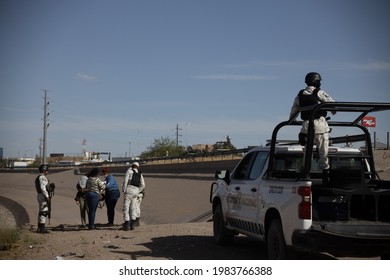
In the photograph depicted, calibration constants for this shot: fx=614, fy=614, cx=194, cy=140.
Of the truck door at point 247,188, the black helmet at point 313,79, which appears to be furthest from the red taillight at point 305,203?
the black helmet at point 313,79

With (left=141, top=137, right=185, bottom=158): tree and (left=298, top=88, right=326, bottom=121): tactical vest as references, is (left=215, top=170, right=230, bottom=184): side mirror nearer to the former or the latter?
(left=298, top=88, right=326, bottom=121): tactical vest

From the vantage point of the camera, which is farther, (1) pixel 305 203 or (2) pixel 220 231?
(2) pixel 220 231

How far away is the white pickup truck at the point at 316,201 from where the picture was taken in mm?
7750

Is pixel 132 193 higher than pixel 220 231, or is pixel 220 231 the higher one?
pixel 132 193

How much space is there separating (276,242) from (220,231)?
311cm

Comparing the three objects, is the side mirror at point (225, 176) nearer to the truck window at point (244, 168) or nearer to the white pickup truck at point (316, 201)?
the truck window at point (244, 168)

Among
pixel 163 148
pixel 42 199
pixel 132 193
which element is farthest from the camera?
pixel 163 148

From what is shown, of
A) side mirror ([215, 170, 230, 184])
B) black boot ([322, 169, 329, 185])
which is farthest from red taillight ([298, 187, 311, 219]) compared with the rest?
side mirror ([215, 170, 230, 184])

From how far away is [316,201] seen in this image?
823cm

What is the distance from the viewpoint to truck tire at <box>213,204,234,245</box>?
11500mm

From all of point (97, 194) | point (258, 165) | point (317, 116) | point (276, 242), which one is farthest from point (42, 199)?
point (317, 116)

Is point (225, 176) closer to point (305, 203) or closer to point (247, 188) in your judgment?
point (247, 188)
